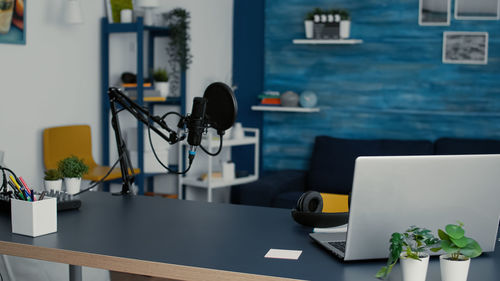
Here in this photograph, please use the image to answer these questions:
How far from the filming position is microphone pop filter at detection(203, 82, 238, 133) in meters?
2.00

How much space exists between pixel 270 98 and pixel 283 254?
349cm

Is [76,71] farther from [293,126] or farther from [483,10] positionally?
[483,10]

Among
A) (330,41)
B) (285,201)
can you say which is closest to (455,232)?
(285,201)

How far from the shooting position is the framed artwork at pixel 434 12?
4.76 m

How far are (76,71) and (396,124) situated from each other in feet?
8.16

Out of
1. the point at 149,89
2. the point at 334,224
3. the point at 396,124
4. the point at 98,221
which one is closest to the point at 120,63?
the point at 149,89

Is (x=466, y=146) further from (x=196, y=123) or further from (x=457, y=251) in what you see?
(x=457, y=251)

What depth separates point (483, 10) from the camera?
467cm

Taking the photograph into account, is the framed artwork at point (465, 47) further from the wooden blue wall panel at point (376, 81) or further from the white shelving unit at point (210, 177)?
the white shelving unit at point (210, 177)

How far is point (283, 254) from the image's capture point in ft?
5.69

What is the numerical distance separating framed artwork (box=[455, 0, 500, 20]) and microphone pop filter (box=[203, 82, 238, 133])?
3.29 m

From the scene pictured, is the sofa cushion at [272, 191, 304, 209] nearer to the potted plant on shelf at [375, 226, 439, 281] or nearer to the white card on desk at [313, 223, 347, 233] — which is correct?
the white card on desk at [313, 223, 347, 233]

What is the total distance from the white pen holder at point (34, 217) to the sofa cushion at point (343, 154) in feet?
10.1

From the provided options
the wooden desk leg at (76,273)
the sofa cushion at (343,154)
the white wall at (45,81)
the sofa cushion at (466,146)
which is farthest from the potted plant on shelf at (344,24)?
the wooden desk leg at (76,273)
